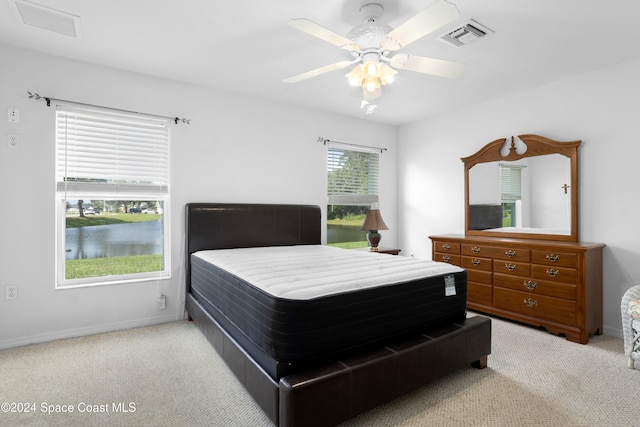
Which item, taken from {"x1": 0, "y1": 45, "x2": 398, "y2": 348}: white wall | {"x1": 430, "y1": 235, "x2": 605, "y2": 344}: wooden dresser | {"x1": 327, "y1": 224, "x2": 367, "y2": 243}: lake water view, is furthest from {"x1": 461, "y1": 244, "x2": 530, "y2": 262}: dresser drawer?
{"x1": 0, "y1": 45, "x2": 398, "y2": 348}: white wall

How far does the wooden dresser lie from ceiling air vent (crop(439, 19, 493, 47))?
1.91m

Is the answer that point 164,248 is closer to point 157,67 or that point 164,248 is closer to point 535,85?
point 157,67

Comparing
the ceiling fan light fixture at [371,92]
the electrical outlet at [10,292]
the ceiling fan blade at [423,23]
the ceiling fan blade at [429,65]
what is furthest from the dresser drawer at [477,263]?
the electrical outlet at [10,292]

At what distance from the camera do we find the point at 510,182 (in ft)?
12.2

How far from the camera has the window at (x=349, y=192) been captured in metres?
4.57

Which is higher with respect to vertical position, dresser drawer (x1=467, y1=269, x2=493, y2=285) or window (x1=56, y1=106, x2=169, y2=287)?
window (x1=56, y1=106, x2=169, y2=287)

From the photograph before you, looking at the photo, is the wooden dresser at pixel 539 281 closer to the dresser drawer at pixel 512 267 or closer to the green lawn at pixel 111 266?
the dresser drawer at pixel 512 267

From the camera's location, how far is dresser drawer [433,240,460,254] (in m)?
3.76

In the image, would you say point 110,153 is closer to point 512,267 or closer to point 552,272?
point 512,267

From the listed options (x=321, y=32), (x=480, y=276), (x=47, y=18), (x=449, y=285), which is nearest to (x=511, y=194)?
(x=480, y=276)

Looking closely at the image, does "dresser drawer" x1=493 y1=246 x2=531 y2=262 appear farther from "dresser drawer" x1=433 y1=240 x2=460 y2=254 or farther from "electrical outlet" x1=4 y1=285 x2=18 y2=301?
"electrical outlet" x1=4 y1=285 x2=18 y2=301

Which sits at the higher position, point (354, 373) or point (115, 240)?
point (115, 240)

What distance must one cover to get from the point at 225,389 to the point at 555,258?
293 centimetres

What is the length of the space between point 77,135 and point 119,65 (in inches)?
29.4
